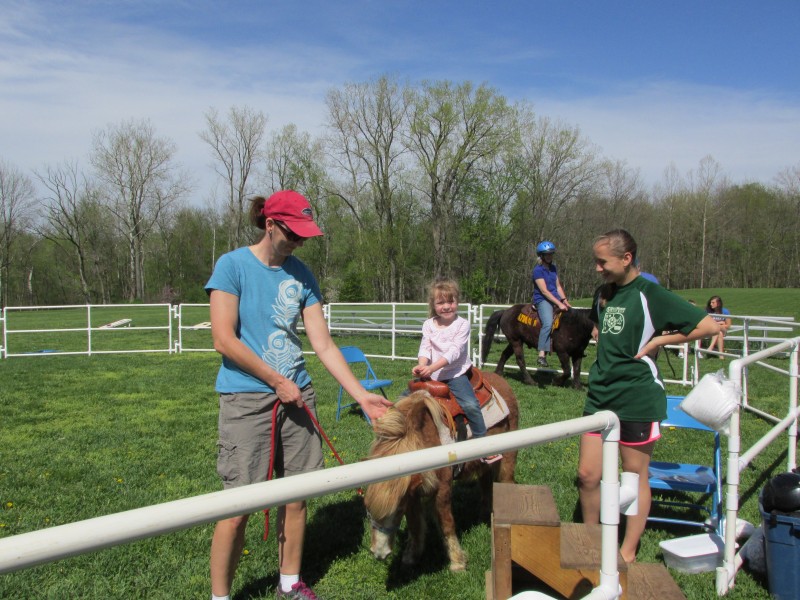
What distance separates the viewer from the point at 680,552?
348 centimetres

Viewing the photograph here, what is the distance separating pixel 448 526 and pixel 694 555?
148 cm

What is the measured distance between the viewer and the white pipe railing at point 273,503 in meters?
0.97

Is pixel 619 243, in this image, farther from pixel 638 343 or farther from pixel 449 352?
pixel 449 352

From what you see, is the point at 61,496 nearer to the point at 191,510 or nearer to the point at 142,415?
the point at 142,415

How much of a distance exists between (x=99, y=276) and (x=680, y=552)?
5458 cm

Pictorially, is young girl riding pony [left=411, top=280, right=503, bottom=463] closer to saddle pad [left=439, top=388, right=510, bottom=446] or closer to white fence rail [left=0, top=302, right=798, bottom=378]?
saddle pad [left=439, top=388, right=510, bottom=446]

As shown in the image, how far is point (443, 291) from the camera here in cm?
418

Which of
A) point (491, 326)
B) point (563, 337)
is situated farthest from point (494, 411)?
point (491, 326)

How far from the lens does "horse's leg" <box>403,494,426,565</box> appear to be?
3497 mm

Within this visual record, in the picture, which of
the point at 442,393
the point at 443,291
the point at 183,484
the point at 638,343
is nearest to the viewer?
the point at 638,343

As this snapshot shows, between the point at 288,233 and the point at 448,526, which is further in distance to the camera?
the point at 448,526

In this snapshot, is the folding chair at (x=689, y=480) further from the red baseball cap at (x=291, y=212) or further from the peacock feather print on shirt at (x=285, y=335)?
the red baseball cap at (x=291, y=212)

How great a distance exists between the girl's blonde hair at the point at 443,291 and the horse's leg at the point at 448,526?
131cm

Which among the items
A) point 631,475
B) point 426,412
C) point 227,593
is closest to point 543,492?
point 631,475
